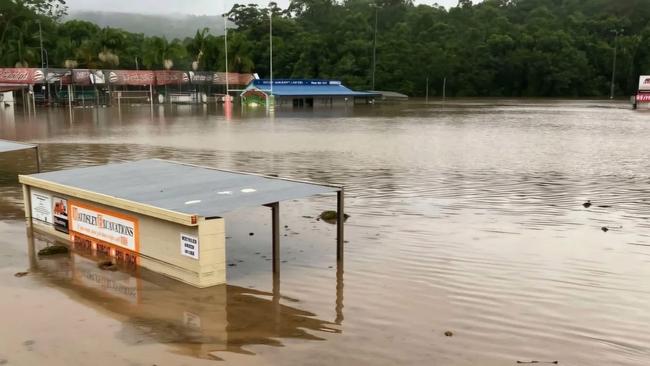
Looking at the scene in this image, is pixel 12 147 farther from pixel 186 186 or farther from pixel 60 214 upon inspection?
pixel 186 186

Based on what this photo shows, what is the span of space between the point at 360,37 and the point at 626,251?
115m

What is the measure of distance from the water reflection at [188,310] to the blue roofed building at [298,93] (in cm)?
6440

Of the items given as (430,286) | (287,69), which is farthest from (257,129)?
(287,69)

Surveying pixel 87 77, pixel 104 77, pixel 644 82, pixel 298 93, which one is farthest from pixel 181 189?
pixel 644 82

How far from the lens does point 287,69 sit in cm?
11775

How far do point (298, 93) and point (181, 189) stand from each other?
68.6 m

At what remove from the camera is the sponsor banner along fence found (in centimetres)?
6291

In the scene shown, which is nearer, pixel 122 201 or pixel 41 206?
pixel 122 201

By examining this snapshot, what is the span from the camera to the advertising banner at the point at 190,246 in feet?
27.1

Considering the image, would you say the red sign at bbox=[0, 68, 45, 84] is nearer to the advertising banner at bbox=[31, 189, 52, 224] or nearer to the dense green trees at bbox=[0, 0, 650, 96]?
the dense green trees at bbox=[0, 0, 650, 96]

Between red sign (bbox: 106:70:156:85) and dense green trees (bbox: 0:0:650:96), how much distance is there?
14.1 m

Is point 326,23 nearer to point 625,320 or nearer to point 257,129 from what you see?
point 257,129

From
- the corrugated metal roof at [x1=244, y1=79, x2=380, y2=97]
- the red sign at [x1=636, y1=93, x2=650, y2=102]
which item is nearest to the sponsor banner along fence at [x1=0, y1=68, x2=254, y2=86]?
the corrugated metal roof at [x1=244, y1=79, x2=380, y2=97]

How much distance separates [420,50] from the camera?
114 metres
